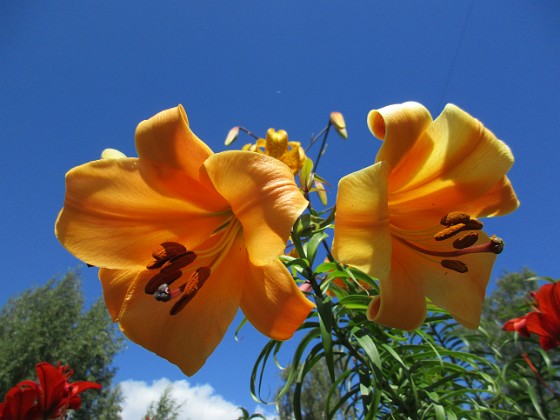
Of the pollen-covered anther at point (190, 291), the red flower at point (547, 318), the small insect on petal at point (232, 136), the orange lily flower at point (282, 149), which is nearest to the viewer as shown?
the pollen-covered anther at point (190, 291)

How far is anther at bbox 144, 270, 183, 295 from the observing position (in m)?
0.65

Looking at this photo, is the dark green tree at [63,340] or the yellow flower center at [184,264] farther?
the dark green tree at [63,340]

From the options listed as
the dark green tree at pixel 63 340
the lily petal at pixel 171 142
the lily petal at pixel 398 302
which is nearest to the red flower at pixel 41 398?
the lily petal at pixel 171 142

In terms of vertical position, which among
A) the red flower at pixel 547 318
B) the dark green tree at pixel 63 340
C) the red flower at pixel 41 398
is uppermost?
the dark green tree at pixel 63 340

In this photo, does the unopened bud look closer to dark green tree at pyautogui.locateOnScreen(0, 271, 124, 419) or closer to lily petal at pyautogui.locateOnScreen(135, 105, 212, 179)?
lily petal at pyautogui.locateOnScreen(135, 105, 212, 179)

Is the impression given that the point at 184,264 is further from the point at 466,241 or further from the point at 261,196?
the point at 466,241

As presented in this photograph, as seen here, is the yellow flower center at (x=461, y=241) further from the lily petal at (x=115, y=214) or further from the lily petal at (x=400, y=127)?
the lily petal at (x=115, y=214)

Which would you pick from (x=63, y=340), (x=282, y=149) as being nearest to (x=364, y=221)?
(x=282, y=149)

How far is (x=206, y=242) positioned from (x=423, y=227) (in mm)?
455

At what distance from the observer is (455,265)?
669 mm

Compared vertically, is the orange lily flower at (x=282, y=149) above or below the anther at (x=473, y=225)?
above

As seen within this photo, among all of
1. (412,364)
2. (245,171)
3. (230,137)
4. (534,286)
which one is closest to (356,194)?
(245,171)

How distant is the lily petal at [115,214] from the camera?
645 mm

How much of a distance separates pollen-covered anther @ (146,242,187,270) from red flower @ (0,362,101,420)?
4.05ft
